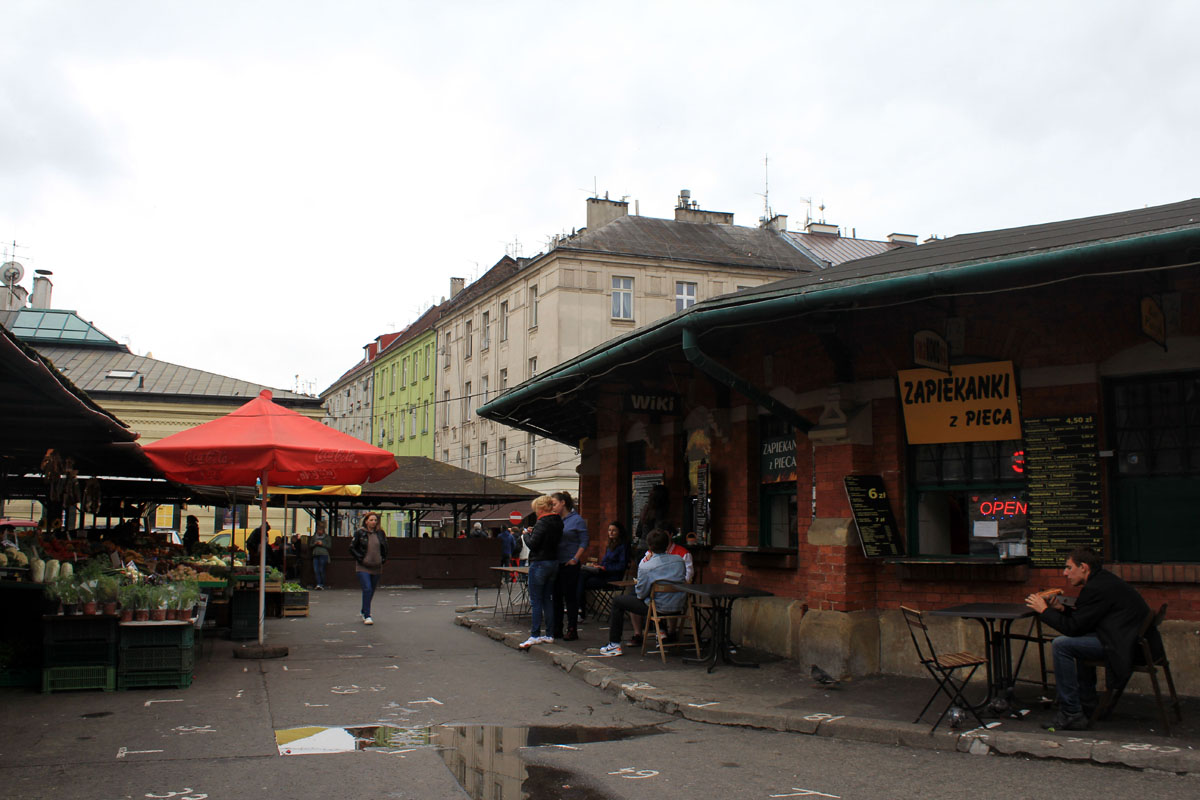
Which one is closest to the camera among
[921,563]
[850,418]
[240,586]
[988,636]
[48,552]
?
[988,636]

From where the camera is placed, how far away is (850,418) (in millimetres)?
10094

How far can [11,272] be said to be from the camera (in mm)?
42031

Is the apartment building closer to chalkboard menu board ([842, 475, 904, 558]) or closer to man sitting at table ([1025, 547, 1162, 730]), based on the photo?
chalkboard menu board ([842, 475, 904, 558])

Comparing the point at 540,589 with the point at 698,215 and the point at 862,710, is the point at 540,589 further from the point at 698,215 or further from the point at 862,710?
the point at 698,215

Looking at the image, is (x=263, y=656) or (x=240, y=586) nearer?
(x=263, y=656)

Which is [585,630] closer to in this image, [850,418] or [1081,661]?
[850,418]

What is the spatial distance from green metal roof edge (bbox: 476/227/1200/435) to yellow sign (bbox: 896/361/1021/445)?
1.45 m

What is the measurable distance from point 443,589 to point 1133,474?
2082 cm

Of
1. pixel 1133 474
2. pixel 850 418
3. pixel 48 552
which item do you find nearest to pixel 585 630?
pixel 850 418

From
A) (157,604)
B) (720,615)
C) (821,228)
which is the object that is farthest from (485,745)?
(821,228)

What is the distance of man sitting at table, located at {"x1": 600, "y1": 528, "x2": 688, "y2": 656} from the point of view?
443 inches

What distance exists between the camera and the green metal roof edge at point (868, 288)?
277 inches

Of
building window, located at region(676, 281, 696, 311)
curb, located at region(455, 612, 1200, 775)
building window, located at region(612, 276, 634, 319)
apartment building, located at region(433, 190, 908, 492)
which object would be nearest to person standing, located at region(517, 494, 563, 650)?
curb, located at region(455, 612, 1200, 775)

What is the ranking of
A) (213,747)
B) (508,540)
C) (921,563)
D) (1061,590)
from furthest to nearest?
1. (508,540)
2. (921,563)
3. (1061,590)
4. (213,747)
